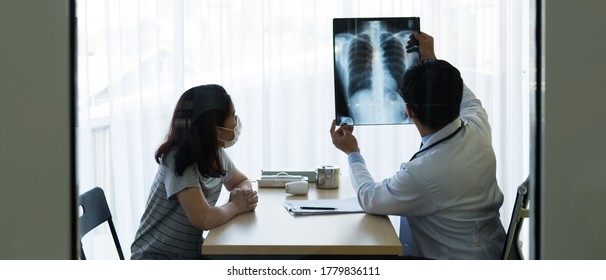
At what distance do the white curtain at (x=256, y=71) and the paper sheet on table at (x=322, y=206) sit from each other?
15 centimetres

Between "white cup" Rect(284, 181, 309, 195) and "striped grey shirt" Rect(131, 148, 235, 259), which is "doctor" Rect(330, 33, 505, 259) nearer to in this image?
"white cup" Rect(284, 181, 309, 195)

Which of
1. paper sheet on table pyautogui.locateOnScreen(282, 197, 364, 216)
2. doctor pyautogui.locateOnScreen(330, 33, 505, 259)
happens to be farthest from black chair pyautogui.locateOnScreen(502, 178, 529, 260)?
paper sheet on table pyautogui.locateOnScreen(282, 197, 364, 216)

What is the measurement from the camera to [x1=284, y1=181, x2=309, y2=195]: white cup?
1.44m

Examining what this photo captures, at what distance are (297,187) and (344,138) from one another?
190 millimetres

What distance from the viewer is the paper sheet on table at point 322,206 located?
1495 millimetres

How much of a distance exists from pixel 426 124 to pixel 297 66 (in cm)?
33

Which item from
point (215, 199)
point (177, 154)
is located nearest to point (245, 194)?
point (215, 199)

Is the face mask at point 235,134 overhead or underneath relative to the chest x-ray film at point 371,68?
underneath
